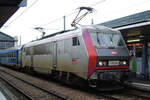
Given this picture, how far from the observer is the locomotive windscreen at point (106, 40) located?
29.3 feet

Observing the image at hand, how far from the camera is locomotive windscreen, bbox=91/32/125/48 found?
29.3 feet

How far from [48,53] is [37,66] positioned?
8.44ft

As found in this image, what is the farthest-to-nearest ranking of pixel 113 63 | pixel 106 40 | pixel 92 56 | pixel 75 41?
pixel 75 41
pixel 106 40
pixel 113 63
pixel 92 56

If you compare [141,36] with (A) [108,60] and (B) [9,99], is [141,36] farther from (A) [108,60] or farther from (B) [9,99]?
(B) [9,99]

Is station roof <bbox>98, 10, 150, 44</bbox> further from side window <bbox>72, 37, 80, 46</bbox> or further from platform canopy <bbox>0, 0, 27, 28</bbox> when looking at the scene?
platform canopy <bbox>0, 0, 27, 28</bbox>

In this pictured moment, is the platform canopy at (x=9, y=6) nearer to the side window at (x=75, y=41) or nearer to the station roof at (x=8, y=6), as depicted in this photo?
the station roof at (x=8, y=6)

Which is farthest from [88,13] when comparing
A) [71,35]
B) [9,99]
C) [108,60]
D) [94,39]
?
[9,99]

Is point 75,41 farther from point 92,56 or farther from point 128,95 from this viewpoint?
point 128,95

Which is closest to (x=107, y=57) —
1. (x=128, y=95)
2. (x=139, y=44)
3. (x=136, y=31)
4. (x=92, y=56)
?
(x=92, y=56)

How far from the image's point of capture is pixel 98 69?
8227mm

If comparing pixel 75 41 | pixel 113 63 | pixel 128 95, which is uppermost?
pixel 75 41

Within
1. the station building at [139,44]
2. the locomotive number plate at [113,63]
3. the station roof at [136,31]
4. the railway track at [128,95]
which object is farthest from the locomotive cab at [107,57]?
the station building at [139,44]

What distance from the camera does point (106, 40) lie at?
9.18 metres

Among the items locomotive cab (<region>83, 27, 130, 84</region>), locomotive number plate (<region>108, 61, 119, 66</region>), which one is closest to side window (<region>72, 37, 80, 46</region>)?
locomotive cab (<region>83, 27, 130, 84</region>)
